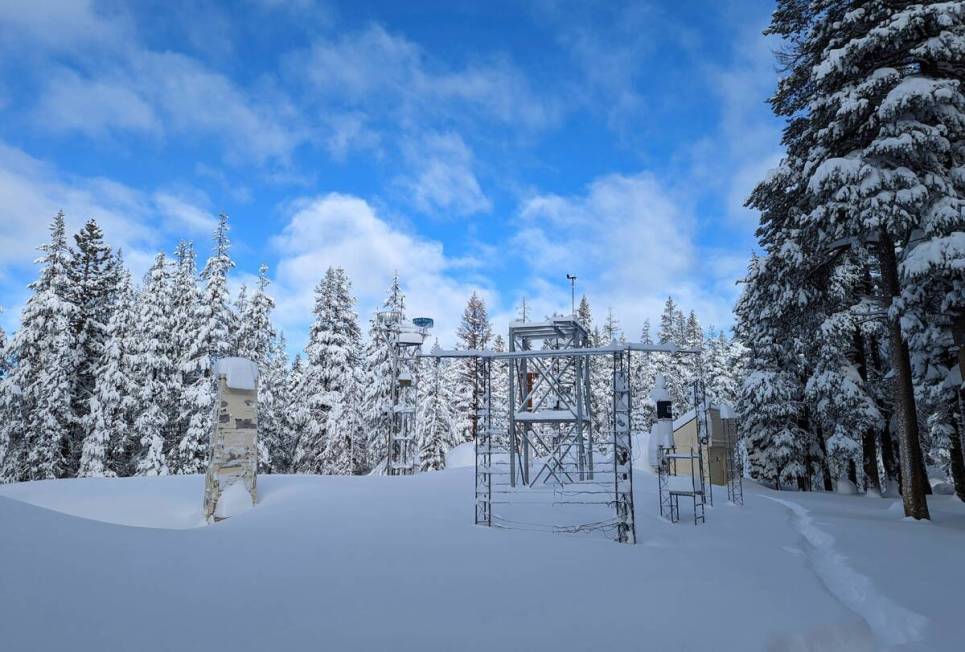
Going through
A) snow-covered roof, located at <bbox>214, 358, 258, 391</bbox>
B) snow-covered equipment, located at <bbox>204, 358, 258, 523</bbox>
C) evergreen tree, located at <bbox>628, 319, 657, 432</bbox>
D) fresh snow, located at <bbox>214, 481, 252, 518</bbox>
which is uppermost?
evergreen tree, located at <bbox>628, 319, 657, 432</bbox>

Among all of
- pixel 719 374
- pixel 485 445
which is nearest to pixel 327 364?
pixel 485 445

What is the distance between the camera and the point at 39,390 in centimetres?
2408

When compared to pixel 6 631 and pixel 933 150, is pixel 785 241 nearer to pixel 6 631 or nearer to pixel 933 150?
pixel 933 150

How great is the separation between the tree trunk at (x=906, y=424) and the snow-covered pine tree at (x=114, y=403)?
1134 inches

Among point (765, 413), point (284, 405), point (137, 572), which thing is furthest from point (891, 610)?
point (284, 405)

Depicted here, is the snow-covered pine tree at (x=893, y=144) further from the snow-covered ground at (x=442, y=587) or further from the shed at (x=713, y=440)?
the shed at (x=713, y=440)

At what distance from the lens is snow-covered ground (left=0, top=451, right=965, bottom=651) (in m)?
4.39

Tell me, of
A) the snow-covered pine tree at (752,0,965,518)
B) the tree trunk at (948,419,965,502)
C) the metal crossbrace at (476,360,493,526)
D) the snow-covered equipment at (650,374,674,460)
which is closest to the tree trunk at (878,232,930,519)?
the snow-covered pine tree at (752,0,965,518)

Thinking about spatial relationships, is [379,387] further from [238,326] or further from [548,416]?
[548,416]

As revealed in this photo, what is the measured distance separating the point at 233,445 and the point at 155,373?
1911 cm

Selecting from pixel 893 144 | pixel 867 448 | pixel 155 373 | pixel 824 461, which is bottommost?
pixel 824 461

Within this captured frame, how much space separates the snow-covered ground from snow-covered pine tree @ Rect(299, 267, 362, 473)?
2136cm

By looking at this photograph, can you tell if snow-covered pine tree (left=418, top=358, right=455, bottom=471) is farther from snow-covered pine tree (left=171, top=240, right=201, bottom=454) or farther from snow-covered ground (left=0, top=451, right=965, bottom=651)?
snow-covered ground (left=0, top=451, right=965, bottom=651)

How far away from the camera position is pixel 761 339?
2527 cm
